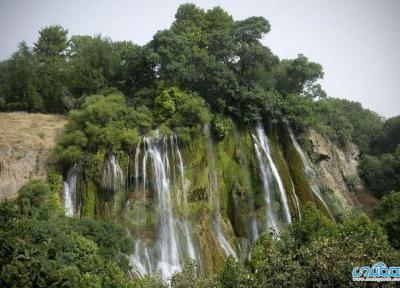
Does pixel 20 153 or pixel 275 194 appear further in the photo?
pixel 275 194

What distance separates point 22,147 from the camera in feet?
72.3

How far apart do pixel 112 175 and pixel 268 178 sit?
958 cm

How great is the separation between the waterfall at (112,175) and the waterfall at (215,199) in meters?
5.36

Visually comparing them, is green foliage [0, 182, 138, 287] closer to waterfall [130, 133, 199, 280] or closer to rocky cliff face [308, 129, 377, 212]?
waterfall [130, 133, 199, 280]

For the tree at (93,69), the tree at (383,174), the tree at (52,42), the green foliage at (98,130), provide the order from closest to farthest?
the green foliage at (98,130)
the tree at (93,69)
the tree at (383,174)
the tree at (52,42)

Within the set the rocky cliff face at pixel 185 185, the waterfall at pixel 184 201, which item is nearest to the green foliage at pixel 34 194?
the rocky cliff face at pixel 185 185

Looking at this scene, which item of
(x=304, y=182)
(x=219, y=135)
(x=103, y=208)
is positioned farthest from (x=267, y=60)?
(x=103, y=208)

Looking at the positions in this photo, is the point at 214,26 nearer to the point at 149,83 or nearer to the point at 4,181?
the point at 149,83

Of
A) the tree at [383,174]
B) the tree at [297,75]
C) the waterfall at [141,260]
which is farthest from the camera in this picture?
the tree at [383,174]

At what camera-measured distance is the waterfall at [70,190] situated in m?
20.8

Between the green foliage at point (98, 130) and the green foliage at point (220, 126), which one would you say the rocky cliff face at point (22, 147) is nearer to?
the green foliage at point (98, 130)

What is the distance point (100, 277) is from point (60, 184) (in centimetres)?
699

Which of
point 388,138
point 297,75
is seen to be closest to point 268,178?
point 297,75

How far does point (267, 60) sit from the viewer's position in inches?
1134
